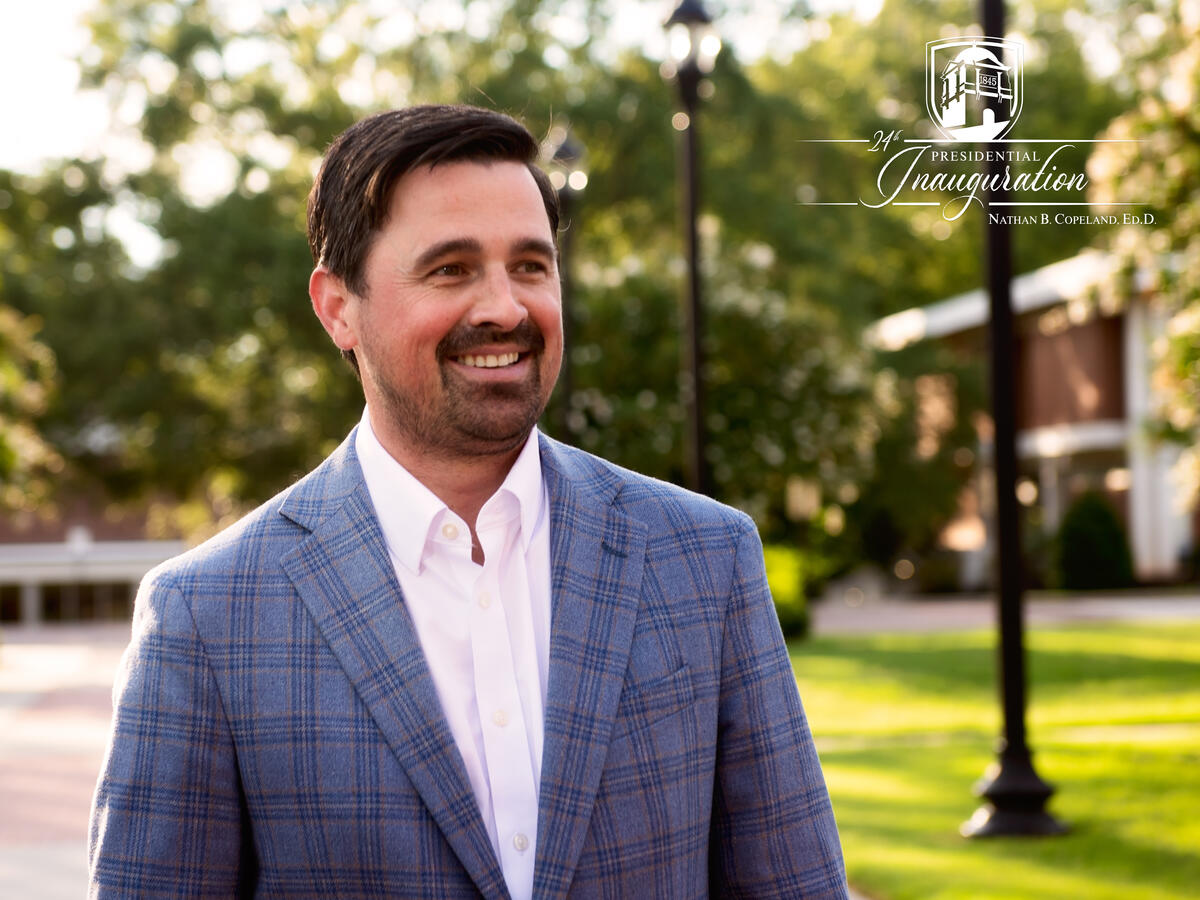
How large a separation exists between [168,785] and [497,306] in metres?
0.86

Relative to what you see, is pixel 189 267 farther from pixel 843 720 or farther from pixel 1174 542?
pixel 1174 542

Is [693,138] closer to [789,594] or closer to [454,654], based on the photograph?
[454,654]

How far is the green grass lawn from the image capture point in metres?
7.14

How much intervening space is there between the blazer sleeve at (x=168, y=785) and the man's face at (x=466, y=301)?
511mm

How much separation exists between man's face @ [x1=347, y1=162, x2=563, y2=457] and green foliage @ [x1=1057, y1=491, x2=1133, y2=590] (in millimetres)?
33914

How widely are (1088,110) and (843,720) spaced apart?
115 feet

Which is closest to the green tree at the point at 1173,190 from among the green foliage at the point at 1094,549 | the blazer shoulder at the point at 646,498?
the blazer shoulder at the point at 646,498

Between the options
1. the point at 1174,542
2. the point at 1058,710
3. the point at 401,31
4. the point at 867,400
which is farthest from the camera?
the point at 1174,542

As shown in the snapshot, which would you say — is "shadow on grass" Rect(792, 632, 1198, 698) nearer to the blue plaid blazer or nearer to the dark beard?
the blue plaid blazer

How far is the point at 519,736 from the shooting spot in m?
2.33

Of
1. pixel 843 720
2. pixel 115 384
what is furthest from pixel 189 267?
pixel 843 720

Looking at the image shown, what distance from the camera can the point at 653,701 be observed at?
2.35 meters

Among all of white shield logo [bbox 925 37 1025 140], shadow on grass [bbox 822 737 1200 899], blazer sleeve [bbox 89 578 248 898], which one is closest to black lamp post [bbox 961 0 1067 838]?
shadow on grass [bbox 822 737 1200 899]

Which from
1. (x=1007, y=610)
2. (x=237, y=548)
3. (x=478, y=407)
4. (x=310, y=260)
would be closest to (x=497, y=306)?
(x=478, y=407)
